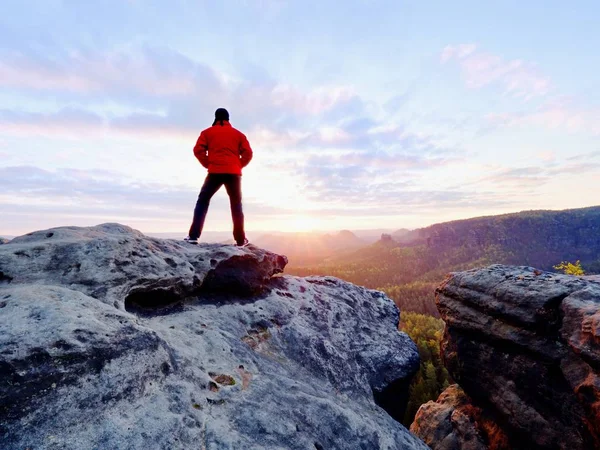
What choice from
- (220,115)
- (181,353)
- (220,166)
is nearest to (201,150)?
(220,166)

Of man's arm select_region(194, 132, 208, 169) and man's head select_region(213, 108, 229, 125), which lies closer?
man's arm select_region(194, 132, 208, 169)

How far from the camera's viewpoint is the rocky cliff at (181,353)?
16.1ft

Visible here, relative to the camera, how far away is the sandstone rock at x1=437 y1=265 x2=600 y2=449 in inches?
381

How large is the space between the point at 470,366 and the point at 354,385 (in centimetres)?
623

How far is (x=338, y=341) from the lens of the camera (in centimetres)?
1117

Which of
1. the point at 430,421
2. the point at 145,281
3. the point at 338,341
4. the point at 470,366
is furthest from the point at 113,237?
the point at 430,421

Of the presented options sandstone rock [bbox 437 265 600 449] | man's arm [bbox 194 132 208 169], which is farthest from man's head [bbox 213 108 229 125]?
sandstone rock [bbox 437 265 600 449]

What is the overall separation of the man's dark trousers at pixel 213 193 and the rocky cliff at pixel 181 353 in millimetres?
1240

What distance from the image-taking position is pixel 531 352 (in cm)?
1109

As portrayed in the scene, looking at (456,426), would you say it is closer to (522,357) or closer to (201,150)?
(522,357)

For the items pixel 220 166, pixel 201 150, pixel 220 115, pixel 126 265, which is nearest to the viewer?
pixel 126 265

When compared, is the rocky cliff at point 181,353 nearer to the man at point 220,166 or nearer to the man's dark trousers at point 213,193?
the man's dark trousers at point 213,193

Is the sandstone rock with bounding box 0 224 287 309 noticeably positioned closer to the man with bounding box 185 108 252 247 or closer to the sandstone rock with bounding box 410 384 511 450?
the man with bounding box 185 108 252 247

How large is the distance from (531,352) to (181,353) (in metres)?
10.8
